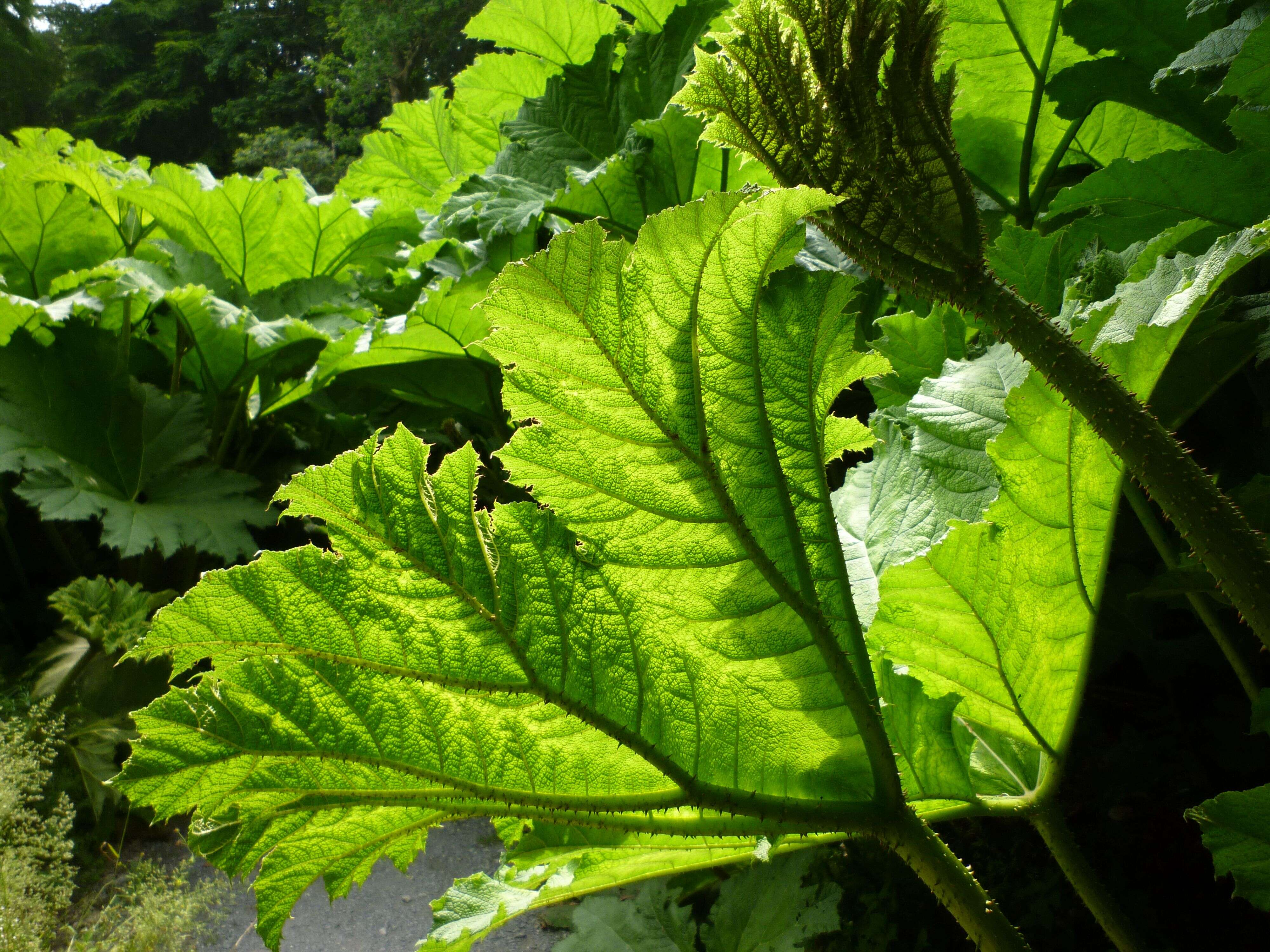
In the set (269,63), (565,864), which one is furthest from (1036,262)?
(269,63)

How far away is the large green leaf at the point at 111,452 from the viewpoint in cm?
→ 168

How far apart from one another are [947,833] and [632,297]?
87 cm

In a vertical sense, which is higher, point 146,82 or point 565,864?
point 146,82

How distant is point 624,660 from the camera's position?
0.47m

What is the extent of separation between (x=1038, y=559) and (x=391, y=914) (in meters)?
1.26

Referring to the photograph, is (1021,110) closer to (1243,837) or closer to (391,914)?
(1243,837)

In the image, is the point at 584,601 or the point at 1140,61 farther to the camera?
the point at 1140,61

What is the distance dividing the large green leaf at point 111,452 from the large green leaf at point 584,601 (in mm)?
1358

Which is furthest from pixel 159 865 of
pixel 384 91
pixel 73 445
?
pixel 384 91

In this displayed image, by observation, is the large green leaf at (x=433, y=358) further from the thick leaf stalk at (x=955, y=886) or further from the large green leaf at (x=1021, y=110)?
the thick leaf stalk at (x=955, y=886)

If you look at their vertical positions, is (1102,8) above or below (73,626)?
above

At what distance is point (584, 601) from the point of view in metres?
0.46

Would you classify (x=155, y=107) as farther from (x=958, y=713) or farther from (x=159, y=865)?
(x=958, y=713)

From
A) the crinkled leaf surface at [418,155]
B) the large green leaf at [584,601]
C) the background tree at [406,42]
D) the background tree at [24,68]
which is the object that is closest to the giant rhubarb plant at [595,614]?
the large green leaf at [584,601]
